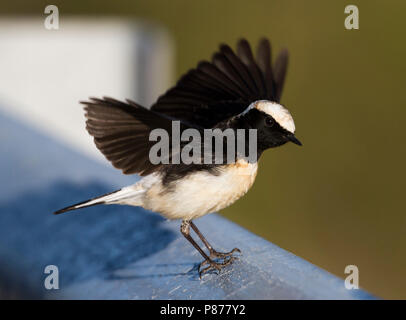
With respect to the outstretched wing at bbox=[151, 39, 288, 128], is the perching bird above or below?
below

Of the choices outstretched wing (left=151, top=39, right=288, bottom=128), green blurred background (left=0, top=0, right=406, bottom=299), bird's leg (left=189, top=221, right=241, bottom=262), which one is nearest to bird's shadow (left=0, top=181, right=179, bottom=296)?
bird's leg (left=189, top=221, right=241, bottom=262)

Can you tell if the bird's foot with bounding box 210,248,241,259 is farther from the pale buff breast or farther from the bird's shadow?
the pale buff breast

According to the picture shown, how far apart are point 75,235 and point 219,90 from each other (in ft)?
3.34

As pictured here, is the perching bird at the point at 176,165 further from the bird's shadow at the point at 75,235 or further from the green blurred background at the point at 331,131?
the green blurred background at the point at 331,131

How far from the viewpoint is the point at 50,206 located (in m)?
2.33

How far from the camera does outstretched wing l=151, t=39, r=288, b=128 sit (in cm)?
262

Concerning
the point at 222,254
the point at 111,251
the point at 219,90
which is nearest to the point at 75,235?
the point at 111,251

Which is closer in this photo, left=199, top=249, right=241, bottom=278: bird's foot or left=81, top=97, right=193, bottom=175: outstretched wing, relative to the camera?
left=199, top=249, right=241, bottom=278: bird's foot

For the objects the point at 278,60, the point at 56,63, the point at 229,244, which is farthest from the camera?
the point at 56,63

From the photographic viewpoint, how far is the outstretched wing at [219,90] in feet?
8.61

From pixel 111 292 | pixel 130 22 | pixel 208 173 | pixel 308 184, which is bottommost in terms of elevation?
pixel 308 184

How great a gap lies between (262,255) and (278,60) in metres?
1.46
